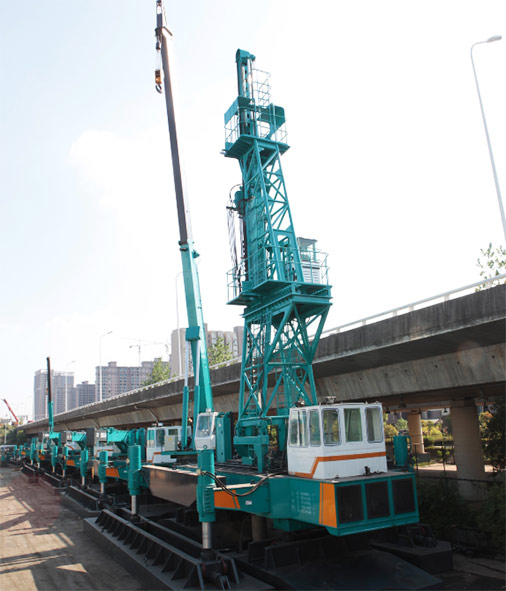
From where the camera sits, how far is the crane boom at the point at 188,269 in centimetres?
1950

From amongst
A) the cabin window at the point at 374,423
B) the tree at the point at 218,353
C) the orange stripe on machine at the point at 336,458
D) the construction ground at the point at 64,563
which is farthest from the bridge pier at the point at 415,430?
the orange stripe on machine at the point at 336,458

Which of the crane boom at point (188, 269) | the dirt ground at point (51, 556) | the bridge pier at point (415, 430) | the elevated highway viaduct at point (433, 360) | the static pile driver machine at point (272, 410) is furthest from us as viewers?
the bridge pier at point (415, 430)

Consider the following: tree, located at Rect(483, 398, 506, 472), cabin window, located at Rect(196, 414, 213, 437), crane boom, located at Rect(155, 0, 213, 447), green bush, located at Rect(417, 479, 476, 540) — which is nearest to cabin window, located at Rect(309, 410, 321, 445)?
cabin window, located at Rect(196, 414, 213, 437)

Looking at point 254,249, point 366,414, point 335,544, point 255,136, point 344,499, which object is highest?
point 255,136

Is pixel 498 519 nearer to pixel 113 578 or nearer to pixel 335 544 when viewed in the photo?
pixel 335 544

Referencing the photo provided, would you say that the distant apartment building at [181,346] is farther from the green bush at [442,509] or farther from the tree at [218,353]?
the green bush at [442,509]

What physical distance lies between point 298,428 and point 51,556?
10.00 metres

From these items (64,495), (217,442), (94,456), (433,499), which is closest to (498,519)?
(433,499)

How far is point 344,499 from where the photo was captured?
33.1ft

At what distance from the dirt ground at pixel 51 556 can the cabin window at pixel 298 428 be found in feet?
18.4

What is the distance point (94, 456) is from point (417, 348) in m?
20.6

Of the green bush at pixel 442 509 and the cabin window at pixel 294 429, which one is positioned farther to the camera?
the green bush at pixel 442 509

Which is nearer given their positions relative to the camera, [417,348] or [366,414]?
[366,414]

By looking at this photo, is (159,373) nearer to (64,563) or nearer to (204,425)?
(204,425)
